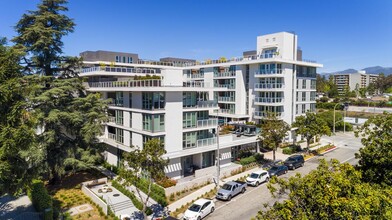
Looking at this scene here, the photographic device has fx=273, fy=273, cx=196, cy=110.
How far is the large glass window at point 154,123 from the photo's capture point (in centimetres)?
3072

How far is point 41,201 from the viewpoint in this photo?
23531 mm

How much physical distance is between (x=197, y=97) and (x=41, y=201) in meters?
20.2

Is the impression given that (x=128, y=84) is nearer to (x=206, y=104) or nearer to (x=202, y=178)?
(x=206, y=104)

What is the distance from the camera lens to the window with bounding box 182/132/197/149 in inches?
1313

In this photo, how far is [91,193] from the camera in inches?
1109

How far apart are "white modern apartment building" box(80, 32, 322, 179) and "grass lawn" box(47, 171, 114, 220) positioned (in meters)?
4.99

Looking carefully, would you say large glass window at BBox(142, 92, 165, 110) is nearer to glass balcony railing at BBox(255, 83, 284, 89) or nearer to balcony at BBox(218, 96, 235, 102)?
glass balcony railing at BBox(255, 83, 284, 89)

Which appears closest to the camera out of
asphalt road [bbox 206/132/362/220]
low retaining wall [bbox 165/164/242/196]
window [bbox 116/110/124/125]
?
asphalt road [bbox 206/132/362/220]

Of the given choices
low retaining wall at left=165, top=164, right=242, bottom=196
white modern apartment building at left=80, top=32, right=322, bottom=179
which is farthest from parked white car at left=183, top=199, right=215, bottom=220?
white modern apartment building at left=80, top=32, right=322, bottom=179

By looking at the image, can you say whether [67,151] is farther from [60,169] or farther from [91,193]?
[91,193]

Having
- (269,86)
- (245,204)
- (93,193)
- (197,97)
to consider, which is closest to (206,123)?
(197,97)

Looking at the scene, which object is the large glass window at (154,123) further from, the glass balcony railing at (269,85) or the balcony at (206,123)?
the glass balcony railing at (269,85)

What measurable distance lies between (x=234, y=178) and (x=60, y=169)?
2020 cm

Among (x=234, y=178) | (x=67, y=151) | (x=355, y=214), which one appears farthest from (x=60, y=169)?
(x=355, y=214)
